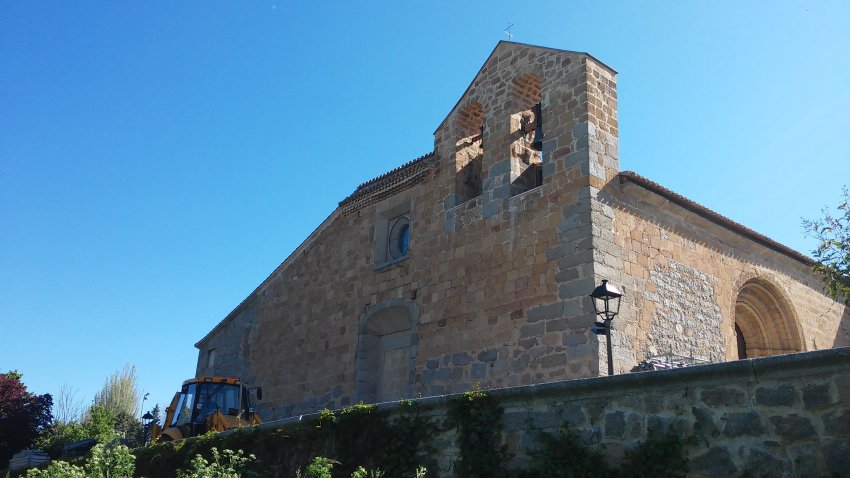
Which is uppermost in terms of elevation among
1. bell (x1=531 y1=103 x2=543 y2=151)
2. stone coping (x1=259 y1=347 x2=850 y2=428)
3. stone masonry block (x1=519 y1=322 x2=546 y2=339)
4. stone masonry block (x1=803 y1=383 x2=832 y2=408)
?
bell (x1=531 y1=103 x2=543 y2=151)

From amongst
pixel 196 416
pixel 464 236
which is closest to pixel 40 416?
pixel 196 416

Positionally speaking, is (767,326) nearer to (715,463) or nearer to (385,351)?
(385,351)

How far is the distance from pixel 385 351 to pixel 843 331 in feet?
38.3

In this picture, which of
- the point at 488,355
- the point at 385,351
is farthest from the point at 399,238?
the point at 488,355

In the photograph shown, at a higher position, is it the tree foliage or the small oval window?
the small oval window

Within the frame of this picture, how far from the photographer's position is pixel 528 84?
571 inches

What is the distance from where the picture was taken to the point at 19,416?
23.5 m

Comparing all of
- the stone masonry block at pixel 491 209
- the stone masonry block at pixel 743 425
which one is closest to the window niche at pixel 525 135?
the stone masonry block at pixel 491 209

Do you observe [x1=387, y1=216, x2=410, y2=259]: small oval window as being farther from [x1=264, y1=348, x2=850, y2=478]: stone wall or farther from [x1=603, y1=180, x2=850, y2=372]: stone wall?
[x1=264, y1=348, x2=850, y2=478]: stone wall

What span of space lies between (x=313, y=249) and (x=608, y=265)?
9.61m

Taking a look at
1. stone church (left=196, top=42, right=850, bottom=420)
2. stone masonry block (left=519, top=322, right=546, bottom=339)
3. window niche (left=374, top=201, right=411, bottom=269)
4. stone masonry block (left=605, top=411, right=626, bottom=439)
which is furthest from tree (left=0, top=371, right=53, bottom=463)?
stone masonry block (left=605, top=411, right=626, bottom=439)

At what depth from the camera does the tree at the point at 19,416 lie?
75.8ft

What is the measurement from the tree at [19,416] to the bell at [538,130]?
20.0 metres

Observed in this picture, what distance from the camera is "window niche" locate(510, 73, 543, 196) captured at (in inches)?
Answer: 542
